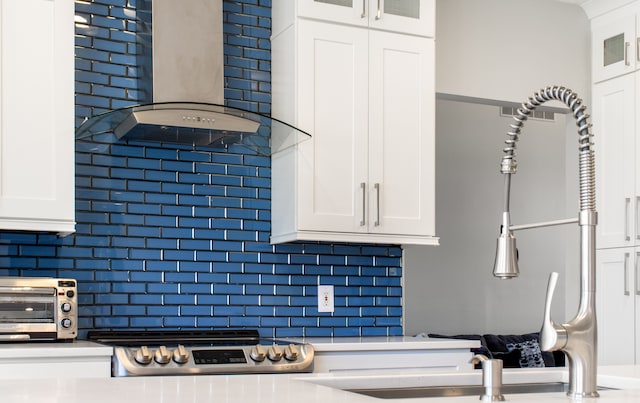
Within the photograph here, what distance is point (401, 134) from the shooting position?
4.26 metres


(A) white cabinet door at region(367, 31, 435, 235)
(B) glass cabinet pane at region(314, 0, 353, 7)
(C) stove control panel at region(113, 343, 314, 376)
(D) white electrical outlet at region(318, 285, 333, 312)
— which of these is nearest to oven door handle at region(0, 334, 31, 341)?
(C) stove control panel at region(113, 343, 314, 376)

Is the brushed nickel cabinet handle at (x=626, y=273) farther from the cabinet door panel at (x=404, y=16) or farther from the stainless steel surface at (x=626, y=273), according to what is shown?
the cabinet door panel at (x=404, y=16)

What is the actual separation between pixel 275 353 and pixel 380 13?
171 centimetres

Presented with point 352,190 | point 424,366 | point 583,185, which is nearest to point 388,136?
point 352,190

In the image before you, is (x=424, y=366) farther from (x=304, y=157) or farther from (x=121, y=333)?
(x=121, y=333)

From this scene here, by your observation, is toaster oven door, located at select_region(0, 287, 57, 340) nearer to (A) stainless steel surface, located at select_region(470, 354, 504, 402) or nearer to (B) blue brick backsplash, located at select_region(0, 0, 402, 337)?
(B) blue brick backsplash, located at select_region(0, 0, 402, 337)

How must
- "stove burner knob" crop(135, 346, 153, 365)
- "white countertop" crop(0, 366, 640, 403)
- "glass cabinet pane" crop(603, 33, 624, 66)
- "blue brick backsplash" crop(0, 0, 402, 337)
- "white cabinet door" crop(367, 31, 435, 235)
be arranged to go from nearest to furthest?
"white countertop" crop(0, 366, 640, 403) < "stove burner knob" crop(135, 346, 153, 365) < "blue brick backsplash" crop(0, 0, 402, 337) < "white cabinet door" crop(367, 31, 435, 235) < "glass cabinet pane" crop(603, 33, 624, 66)

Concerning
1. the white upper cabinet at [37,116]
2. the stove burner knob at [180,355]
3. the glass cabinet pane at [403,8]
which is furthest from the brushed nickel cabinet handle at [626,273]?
the white upper cabinet at [37,116]

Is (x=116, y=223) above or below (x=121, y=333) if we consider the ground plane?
above

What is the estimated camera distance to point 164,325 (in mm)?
4004

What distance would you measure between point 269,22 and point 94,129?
1114mm

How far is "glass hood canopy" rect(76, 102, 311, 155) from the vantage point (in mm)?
3615

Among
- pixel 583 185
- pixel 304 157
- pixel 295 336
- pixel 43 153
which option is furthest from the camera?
pixel 295 336

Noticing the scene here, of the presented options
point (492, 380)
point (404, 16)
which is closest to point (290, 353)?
point (404, 16)
